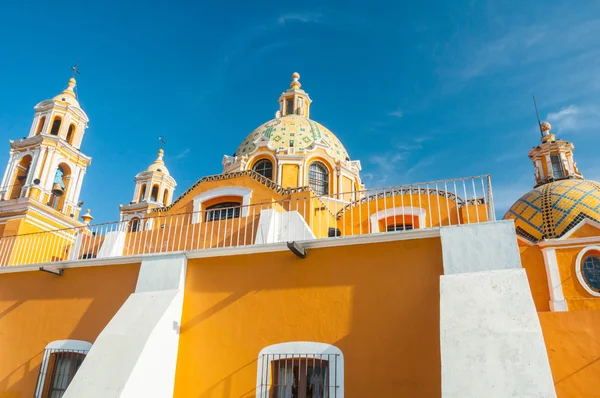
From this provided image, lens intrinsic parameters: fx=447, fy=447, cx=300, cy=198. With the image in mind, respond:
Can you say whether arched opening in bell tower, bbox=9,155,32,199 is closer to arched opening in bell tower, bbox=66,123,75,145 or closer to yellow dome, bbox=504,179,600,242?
arched opening in bell tower, bbox=66,123,75,145

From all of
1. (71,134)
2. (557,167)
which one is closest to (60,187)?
(71,134)

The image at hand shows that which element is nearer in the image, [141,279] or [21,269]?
[141,279]

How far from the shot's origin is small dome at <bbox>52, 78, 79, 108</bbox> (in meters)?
21.4

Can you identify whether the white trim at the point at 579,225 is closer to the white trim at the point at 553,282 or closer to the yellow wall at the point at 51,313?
the white trim at the point at 553,282

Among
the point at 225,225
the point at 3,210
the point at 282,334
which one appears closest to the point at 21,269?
the point at 225,225

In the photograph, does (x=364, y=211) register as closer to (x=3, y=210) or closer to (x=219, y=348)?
(x=219, y=348)

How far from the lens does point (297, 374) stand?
5855 mm

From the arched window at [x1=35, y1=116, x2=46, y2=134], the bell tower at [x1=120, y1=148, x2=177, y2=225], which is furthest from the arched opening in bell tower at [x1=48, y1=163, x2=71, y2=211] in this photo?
the bell tower at [x1=120, y1=148, x2=177, y2=225]

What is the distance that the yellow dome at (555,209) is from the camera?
17750 millimetres

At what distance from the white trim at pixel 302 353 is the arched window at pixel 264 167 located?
11.3m

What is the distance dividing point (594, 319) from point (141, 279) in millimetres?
6393

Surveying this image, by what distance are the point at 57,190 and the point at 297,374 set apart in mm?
17699

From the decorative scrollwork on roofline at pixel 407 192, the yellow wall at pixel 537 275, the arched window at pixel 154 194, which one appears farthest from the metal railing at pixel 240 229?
the arched window at pixel 154 194

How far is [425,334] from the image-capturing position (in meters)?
5.34
